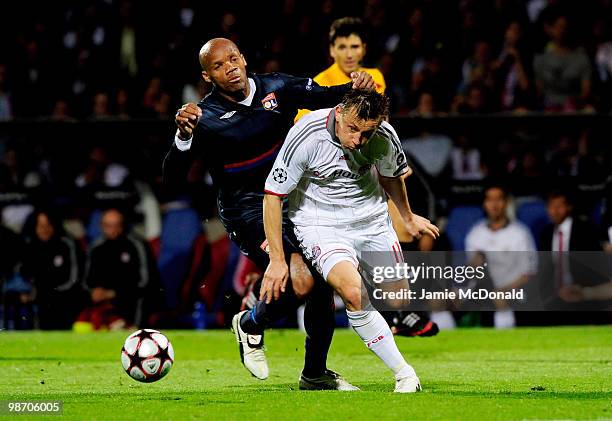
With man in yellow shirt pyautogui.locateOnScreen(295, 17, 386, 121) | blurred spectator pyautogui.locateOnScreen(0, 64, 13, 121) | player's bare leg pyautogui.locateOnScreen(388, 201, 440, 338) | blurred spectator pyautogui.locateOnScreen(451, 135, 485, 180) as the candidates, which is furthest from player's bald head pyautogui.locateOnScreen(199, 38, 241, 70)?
blurred spectator pyautogui.locateOnScreen(0, 64, 13, 121)

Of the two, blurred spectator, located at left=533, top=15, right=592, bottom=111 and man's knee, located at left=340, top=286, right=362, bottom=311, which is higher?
blurred spectator, located at left=533, top=15, right=592, bottom=111

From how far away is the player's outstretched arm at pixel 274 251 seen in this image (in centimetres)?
723

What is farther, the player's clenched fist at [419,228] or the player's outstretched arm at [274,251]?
the player's clenched fist at [419,228]

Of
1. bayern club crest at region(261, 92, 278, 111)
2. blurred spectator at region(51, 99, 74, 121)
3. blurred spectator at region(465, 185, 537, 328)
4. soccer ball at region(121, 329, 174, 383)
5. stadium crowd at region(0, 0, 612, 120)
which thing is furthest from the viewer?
blurred spectator at region(51, 99, 74, 121)

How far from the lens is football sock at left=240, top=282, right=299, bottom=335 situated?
759cm

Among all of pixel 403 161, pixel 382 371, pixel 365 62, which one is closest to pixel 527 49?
pixel 365 62

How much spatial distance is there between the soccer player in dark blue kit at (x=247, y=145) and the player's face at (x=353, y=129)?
0.91 metres

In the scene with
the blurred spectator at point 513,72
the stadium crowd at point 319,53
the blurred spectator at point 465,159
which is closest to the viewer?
the blurred spectator at point 465,159

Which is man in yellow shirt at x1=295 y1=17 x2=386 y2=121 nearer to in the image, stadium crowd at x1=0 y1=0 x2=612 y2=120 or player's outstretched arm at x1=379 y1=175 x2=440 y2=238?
player's outstretched arm at x1=379 y1=175 x2=440 y2=238

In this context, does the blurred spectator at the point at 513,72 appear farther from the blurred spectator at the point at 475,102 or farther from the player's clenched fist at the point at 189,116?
the player's clenched fist at the point at 189,116

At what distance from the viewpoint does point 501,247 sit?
13094mm

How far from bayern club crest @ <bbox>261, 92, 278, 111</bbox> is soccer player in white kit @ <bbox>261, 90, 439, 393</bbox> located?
2.71 feet

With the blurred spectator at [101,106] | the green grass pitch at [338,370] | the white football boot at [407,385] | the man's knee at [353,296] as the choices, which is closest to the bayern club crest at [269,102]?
the man's knee at [353,296]

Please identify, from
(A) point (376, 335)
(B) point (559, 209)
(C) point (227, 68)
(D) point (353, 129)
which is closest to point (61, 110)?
(B) point (559, 209)
